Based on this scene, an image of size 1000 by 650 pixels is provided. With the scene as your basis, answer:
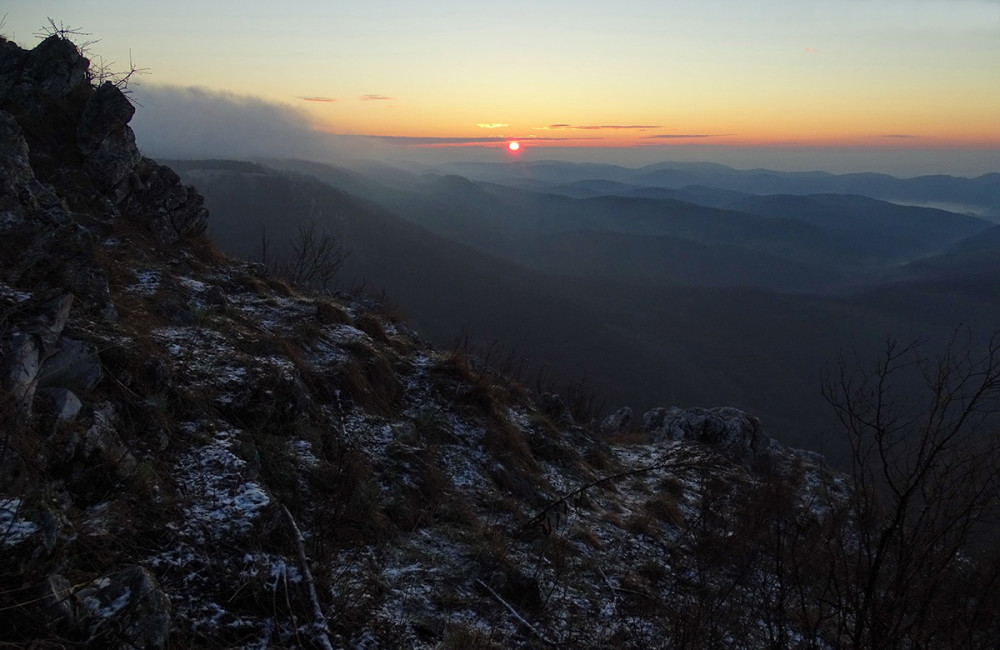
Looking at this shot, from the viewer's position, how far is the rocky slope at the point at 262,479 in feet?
9.95

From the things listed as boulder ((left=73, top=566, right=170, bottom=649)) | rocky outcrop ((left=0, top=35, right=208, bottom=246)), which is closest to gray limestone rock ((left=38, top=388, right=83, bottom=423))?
boulder ((left=73, top=566, right=170, bottom=649))

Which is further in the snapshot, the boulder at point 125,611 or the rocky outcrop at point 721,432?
the rocky outcrop at point 721,432

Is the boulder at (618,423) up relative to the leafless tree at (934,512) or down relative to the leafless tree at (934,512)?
down

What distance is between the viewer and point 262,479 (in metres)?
4.59

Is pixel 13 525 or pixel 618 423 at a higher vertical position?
pixel 13 525

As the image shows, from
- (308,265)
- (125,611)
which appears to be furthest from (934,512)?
(308,265)

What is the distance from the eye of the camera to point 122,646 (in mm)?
2430

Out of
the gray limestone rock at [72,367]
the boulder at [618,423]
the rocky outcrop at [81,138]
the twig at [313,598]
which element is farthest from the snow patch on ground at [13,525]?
the boulder at [618,423]

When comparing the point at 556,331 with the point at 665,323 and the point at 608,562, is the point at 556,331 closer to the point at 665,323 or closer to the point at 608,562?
the point at 665,323

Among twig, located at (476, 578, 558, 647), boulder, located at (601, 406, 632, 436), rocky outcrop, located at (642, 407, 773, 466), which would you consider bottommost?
boulder, located at (601, 406, 632, 436)

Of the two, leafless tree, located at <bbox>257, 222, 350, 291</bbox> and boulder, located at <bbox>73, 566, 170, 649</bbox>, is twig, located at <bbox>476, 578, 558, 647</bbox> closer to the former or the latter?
boulder, located at <bbox>73, 566, 170, 649</bbox>

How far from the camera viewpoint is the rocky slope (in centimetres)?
303

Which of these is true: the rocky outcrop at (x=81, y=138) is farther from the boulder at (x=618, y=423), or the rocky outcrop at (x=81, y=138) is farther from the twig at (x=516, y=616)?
the boulder at (x=618, y=423)

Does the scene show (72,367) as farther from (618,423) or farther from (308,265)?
(618,423)
